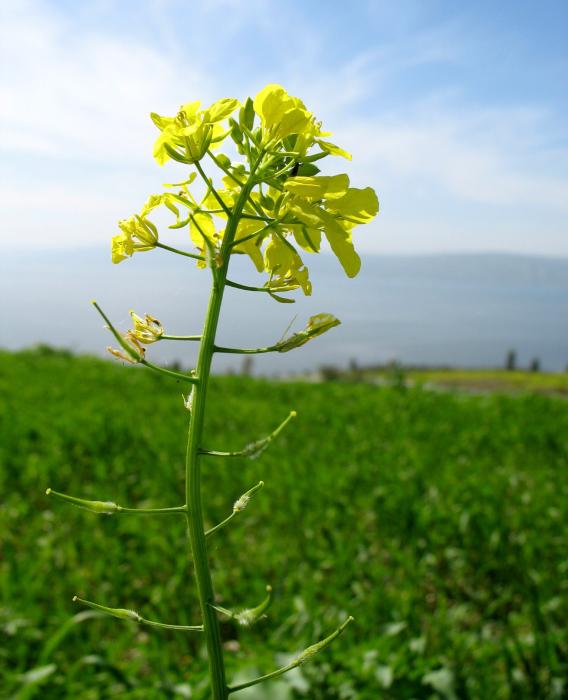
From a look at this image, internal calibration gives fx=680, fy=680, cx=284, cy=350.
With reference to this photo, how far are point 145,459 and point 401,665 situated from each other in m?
3.01

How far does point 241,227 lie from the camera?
3.25 feet

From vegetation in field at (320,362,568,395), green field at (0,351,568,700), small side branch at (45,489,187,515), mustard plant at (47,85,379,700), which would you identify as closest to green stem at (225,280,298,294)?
mustard plant at (47,85,379,700)

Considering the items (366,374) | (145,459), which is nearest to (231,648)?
(145,459)

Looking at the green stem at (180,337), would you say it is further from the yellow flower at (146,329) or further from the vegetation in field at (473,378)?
the vegetation in field at (473,378)

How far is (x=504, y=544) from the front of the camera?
366 cm

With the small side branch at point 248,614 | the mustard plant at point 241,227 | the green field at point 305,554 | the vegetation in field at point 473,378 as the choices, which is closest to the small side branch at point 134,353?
the mustard plant at point 241,227

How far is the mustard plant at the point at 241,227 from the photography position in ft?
2.78

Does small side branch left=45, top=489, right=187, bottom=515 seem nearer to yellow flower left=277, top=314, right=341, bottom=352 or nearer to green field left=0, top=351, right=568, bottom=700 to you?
yellow flower left=277, top=314, right=341, bottom=352

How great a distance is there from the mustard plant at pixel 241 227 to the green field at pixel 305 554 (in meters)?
0.99

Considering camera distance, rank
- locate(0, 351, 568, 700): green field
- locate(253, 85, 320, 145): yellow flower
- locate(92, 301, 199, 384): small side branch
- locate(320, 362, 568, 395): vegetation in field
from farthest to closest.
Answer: locate(320, 362, 568, 395): vegetation in field, locate(0, 351, 568, 700): green field, locate(253, 85, 320, 145): yellow flower, locate(92, 301, 199, 384): small side branch

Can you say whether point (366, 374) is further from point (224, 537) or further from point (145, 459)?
point (224, 537)

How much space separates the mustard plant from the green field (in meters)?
0.99

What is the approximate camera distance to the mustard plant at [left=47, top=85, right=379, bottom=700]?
2.78ft

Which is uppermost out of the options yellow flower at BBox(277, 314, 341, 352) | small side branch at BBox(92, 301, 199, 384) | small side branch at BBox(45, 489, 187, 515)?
yellow flower at BBox(277, 314, 341, 352)
